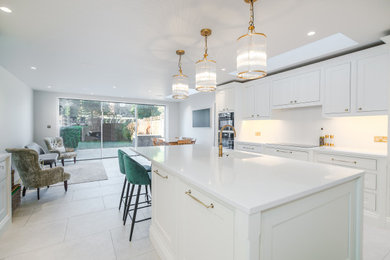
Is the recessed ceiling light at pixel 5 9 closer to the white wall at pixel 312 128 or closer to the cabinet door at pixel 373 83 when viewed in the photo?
the white wall at pixel 312 128

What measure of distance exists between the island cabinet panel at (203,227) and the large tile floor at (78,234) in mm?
740

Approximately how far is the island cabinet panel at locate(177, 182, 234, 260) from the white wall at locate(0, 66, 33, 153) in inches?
165

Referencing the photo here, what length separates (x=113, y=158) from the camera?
280 inches

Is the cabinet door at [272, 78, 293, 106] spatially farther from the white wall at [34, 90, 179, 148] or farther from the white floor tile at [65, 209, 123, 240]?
the white wall at [34, 90, 179, 148]

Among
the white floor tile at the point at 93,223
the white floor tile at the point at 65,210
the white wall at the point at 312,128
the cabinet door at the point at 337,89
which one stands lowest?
the white floor tile at the point at 93,223

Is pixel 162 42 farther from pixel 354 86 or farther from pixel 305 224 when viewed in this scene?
pixel 354 86

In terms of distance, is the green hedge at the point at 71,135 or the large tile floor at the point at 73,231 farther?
the green hedge at the point at 71,135

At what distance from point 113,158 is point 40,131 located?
2472mm

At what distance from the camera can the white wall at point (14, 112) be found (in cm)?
361

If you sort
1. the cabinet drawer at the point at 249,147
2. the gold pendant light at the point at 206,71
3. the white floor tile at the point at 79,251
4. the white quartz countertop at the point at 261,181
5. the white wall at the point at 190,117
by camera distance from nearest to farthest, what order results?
the white quartz countertop at the point at 261,181 → the white floor tile at the point at 79,251 → the gold pendant light at the point at 206,71 → the cabinet drawer at the point at 249,147 → the white wall at the point at 190,117

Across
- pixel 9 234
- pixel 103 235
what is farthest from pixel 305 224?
pixel 9 234

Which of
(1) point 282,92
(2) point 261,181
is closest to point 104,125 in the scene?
(1) point 282,92

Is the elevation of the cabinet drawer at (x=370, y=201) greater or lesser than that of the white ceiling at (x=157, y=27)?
lesser

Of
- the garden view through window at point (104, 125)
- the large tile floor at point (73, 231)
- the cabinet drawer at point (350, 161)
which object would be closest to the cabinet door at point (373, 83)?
the cabinet drawer at point (350, 161)
